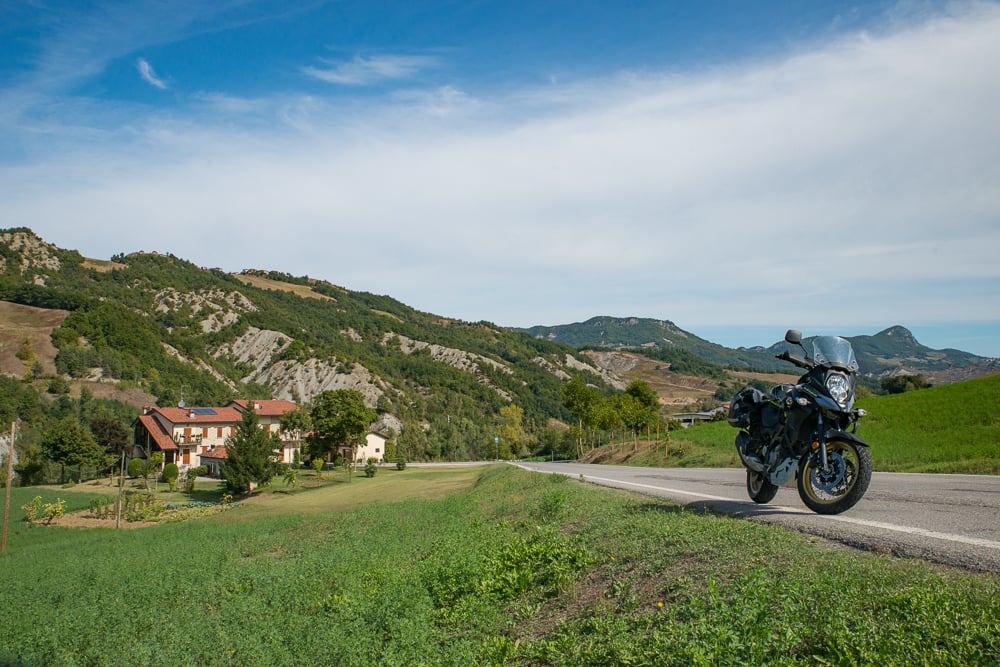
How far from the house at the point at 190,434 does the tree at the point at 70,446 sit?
10202 millimetres

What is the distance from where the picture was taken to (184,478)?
2662 inches

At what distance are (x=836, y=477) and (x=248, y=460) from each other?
52.2 m

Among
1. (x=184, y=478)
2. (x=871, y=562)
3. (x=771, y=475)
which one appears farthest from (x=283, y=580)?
(x=184, y=478)

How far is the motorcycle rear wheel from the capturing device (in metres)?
9.30

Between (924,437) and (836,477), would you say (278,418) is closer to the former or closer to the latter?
(924,437)

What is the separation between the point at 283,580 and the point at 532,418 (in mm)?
147993

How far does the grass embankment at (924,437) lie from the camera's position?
1883 centimetres

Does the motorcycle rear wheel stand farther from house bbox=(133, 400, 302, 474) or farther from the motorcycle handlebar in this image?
house bbox=(133, 400, 302, 474)

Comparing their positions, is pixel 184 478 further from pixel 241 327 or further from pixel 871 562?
pixel 241 327

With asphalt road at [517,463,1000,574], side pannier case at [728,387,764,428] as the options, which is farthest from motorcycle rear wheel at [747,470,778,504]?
side pannier case at [728,387,764,428]

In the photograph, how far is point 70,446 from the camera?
64.1 meters

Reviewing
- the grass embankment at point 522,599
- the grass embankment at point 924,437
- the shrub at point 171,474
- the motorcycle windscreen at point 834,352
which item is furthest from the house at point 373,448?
the motorcycle windscreen at point 834,352

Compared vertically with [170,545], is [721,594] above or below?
above

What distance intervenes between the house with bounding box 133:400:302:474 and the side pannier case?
7441 centimetres
